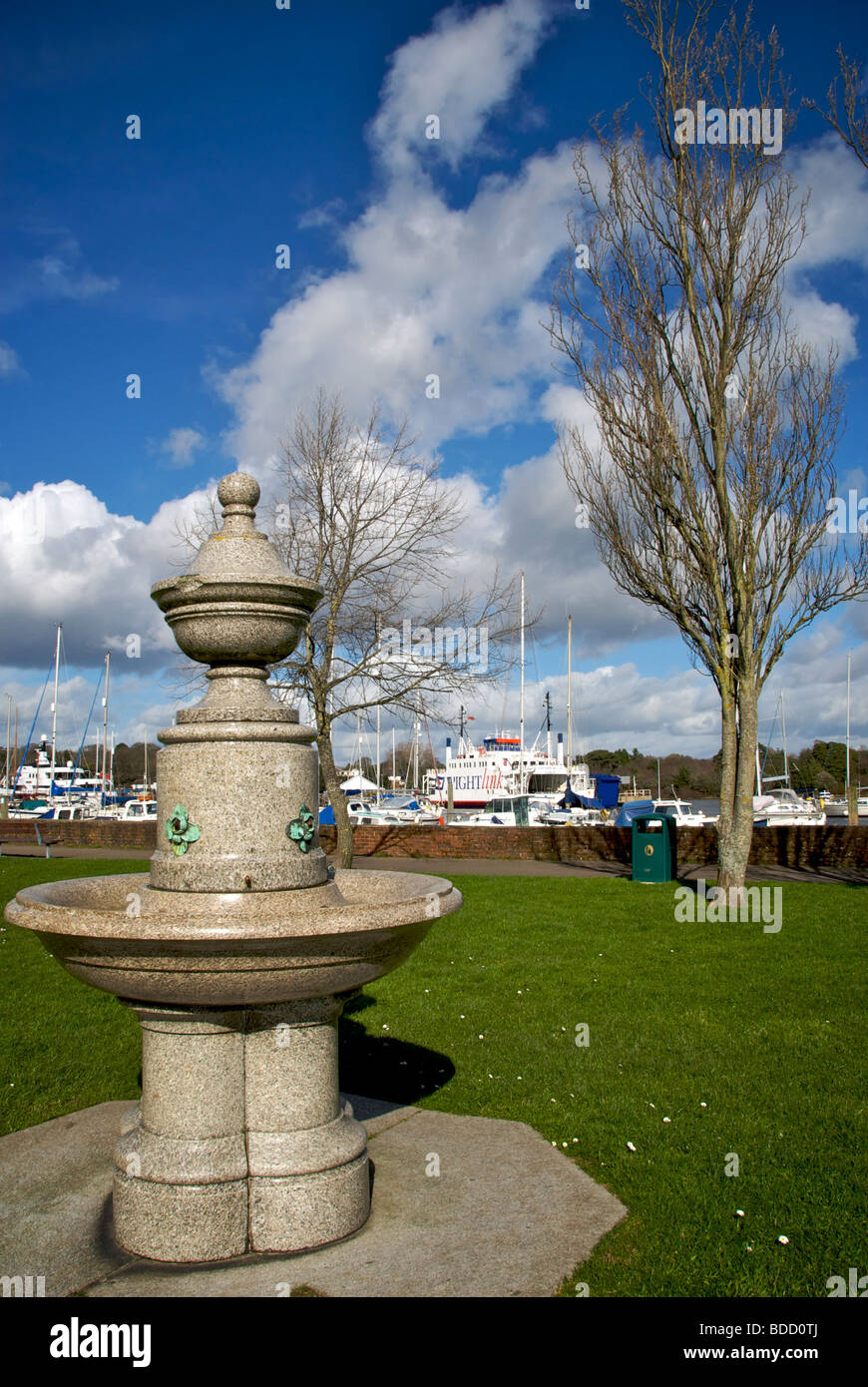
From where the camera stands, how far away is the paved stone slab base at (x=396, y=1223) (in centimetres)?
369

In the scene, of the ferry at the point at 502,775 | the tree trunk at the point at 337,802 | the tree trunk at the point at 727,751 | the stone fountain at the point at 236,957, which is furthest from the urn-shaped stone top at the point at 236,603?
the ferry at the point at 502,775

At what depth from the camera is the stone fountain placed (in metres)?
3.68

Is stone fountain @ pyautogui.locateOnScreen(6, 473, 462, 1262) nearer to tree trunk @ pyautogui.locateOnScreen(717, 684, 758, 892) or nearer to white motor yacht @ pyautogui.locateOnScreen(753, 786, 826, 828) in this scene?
tree trunk @ pyautogui.locateOnScreen(717, 684, 758, 892)

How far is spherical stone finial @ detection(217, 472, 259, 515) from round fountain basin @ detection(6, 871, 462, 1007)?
2.05 m

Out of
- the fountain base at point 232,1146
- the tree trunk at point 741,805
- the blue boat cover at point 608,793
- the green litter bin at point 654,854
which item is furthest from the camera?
the blue boat cover at point 608,793

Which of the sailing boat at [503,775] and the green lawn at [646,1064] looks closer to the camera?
the green lawn at [646,1064]

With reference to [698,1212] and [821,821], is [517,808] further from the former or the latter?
[698,1212]

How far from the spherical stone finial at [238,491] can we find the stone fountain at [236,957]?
0.36 m

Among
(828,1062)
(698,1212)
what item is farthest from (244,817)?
(828,1062)

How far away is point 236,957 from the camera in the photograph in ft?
11.9

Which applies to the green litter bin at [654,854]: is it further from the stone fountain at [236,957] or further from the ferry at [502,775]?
the ferry at [502,775]

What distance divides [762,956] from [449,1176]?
637cm

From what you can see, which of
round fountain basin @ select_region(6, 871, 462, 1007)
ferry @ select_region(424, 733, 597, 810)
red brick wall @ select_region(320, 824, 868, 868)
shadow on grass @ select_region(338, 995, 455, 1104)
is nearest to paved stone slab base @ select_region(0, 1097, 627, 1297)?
shadow on grass @ select_region(338, 995, 455, 1104)

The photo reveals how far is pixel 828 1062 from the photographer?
652 centimetres
